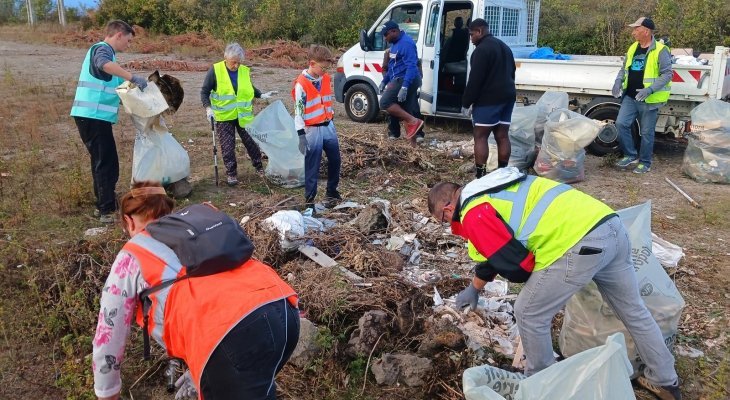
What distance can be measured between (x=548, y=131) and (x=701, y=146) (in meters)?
1.82

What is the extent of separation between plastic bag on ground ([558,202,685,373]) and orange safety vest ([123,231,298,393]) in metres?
1.96

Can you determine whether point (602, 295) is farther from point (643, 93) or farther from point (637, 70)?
point (637, 70)

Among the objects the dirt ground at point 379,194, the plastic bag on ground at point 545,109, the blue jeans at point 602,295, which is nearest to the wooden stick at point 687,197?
the dirt ground at point 379,194

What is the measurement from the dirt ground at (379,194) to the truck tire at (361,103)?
0.71 feet

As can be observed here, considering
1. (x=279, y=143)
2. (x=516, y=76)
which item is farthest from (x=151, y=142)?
(x=516, y=76)

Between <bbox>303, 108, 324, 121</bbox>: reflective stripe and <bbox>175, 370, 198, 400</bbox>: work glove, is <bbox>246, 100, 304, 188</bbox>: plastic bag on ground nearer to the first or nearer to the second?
<bbox>303, 108, 324, 121</bbox>: reflective stripe

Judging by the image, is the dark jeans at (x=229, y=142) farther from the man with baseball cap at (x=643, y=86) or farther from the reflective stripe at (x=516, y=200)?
the man with baseball cap at (x=643, y=86)

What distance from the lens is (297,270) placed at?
4082 mm

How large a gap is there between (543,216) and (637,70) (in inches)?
198

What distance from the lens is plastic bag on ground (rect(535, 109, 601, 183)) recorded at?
6496 mm

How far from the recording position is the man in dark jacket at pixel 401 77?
26.5 ft

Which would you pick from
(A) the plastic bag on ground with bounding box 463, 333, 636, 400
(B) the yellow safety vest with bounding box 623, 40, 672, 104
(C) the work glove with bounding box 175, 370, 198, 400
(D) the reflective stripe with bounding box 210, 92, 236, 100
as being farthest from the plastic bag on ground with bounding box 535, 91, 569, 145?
(C) the work glove with bounding box 175, 370, 198, 400

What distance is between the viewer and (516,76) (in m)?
7.92

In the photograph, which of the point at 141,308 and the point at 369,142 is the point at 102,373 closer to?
the point at 141,308
